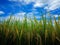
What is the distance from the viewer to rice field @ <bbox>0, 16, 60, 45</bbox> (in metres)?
1.32

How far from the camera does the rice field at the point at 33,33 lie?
1323 mm

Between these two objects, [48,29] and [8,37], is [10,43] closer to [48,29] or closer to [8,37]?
[8,37]

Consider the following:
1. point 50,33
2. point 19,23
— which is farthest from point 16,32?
point 50,33

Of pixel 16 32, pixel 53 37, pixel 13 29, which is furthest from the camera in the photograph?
pixel 13 29

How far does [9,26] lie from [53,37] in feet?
1.71

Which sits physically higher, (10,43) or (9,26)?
(9,26)

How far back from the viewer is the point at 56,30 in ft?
4.43

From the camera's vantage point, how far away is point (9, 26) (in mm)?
1593

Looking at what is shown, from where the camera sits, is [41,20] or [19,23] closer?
[41,20]

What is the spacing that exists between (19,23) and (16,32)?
21 cm

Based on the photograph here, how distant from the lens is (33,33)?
1.38m

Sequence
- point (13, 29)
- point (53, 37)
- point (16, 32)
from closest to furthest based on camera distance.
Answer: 1. point (53, 37)
2. point (16, 32)
3. point (13, 29)

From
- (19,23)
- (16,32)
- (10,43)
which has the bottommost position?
(10,43)

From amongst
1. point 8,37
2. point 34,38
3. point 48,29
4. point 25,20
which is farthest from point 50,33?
point 8,37
